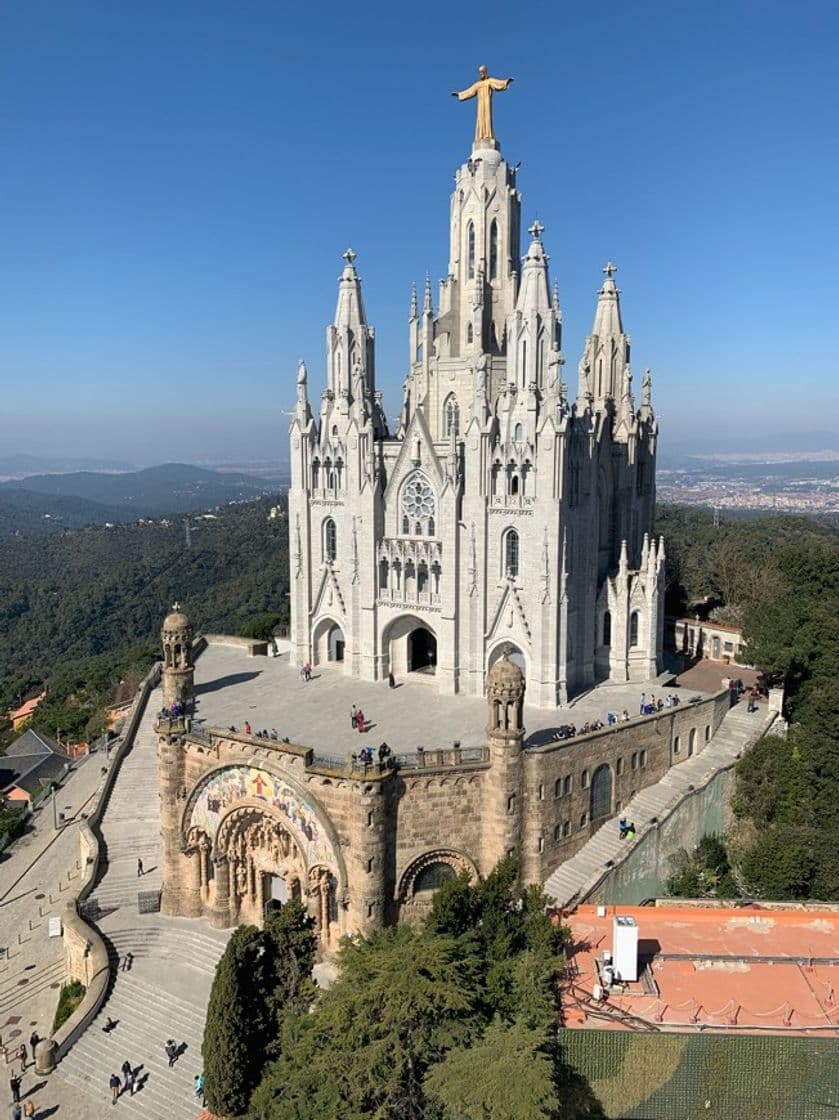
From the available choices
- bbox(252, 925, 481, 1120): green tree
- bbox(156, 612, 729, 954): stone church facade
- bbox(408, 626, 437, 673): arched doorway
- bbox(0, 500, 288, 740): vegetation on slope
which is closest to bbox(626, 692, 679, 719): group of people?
bbox(156, 612, 729, 954): stone church facade

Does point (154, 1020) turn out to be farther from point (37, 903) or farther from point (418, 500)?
point (418, 500)

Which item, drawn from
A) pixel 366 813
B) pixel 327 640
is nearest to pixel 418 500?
pixel 327 640

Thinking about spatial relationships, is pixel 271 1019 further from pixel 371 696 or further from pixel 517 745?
pixel 371 696

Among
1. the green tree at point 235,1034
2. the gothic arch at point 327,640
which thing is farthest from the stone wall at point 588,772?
the gothic arch at point 327,640

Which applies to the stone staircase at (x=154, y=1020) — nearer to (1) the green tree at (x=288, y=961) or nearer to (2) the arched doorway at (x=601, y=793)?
(1) the green tree at (x=288, y=961)

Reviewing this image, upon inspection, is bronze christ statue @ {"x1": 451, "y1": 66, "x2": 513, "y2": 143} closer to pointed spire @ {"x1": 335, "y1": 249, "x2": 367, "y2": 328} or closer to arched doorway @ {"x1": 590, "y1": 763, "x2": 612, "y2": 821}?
pointed spire @ {"x1": 335, "y1": 249, "x2": 367, "y2": 328}

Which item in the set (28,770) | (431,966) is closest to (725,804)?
(431,966)
